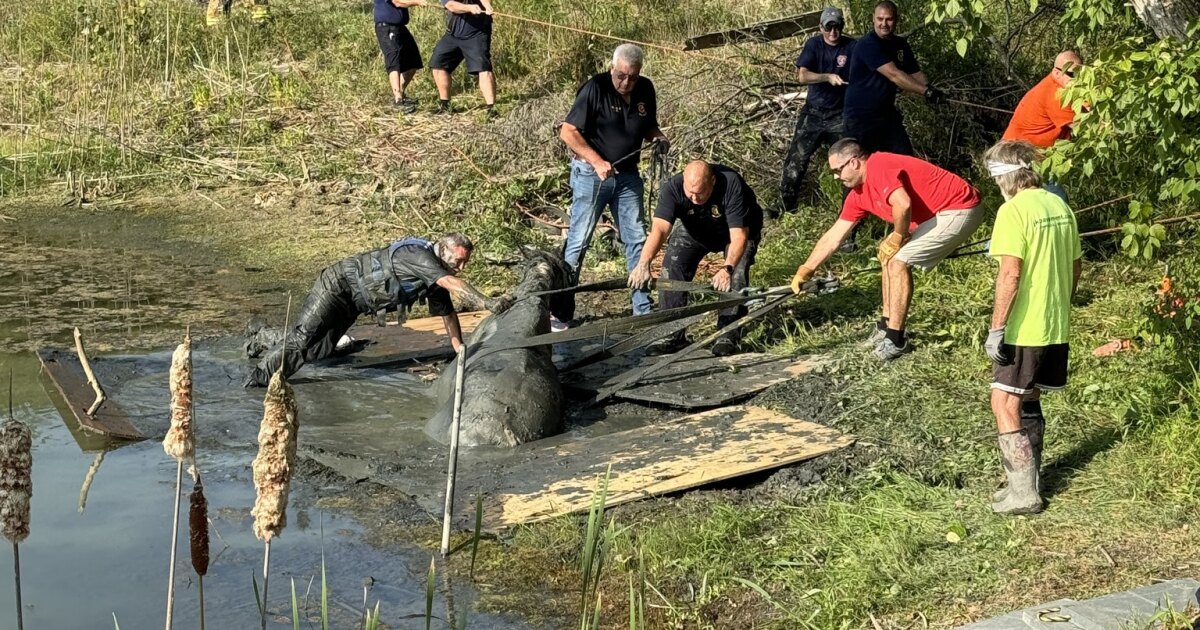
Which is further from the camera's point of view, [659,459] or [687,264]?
[687,264]

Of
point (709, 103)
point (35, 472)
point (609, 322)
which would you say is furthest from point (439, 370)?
point (709, 103)

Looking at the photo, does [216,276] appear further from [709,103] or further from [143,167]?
[709,103]

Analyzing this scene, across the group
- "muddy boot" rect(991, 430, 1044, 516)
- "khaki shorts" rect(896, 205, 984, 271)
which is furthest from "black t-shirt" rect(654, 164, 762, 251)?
"muddy boot" rect(991, 430, 1044, 516)

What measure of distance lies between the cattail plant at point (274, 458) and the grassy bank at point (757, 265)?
309cm

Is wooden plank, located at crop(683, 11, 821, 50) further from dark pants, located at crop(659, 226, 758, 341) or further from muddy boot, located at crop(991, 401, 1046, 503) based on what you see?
muddy boot, located at crop(991, 401, 1046, 503)

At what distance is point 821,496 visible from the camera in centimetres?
624

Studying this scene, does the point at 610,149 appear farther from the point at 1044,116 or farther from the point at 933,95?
the point at 933,95

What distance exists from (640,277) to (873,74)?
2.90 meters

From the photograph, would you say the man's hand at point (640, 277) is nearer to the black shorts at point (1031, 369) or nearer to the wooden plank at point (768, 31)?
the black shorts at point (1031, 369)

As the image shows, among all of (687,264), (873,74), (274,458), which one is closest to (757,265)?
(687,264)

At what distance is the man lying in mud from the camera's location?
831cm

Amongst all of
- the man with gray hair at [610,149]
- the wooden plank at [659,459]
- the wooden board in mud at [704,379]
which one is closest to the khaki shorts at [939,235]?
the wooden board in mud at [704,379]

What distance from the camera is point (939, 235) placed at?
25.7 feet

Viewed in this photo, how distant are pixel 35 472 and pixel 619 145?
4430 mm
